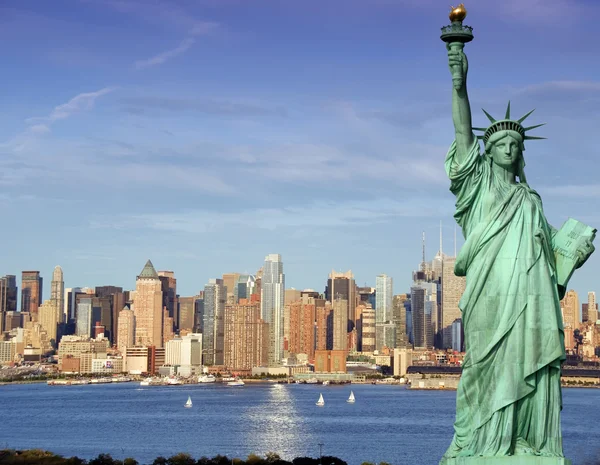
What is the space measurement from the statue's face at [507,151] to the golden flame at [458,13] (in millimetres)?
1833

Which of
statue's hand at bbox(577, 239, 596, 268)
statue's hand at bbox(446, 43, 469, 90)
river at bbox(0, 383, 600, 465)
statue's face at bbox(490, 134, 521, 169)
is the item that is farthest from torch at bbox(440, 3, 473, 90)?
river at bbox(0, 383, 600, 465)

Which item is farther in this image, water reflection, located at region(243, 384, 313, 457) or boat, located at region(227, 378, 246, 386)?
boat, located at region(227, 378, 246, 386)

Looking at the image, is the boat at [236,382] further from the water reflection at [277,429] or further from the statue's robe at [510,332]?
the statue's robe at [510,332]

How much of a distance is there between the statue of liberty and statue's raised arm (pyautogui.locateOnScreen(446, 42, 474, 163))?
0.05 ft

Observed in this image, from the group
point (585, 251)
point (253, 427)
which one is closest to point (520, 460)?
point (585, 251)

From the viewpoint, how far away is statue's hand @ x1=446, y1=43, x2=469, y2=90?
639 inches

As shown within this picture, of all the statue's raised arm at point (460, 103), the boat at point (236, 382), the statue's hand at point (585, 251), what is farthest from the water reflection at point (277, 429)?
the boat at point (236, 382)

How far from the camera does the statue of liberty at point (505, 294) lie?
15.6 metres

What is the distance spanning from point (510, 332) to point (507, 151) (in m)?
2.57

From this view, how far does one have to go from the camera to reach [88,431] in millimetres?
83688

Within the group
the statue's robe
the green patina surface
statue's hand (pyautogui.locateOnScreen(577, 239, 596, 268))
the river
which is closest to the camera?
the green patina surface

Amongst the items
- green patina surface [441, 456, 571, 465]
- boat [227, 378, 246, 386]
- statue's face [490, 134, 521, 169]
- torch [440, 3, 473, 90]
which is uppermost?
torch [440, 3, 473, 90]

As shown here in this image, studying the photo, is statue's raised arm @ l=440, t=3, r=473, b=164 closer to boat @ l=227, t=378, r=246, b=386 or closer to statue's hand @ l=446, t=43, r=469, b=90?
statue's hand @ l=446, t=43, r=469, b=90

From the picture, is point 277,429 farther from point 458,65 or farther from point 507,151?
point 458,65
